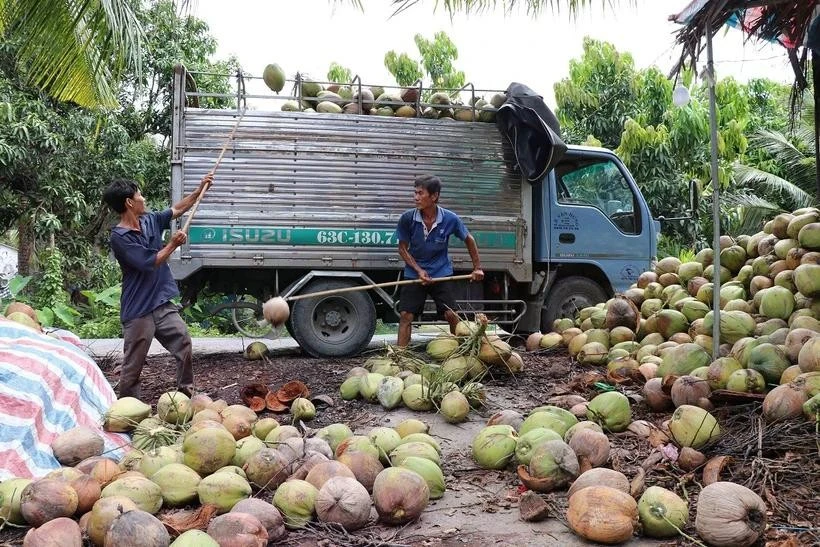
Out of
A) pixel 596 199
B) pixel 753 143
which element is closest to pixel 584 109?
pixel 753 143

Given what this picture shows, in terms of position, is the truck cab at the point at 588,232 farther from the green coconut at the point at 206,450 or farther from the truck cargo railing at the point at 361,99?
the green coconut at the point at 206,450

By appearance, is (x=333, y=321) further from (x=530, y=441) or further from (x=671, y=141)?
(x=671, y=141)

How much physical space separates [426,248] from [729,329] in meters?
2.71

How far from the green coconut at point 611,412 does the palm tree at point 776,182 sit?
38.0 ft

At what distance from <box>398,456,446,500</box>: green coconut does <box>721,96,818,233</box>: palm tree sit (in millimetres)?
12850

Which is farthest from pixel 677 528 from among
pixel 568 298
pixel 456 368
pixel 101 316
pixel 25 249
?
pixel 25 249

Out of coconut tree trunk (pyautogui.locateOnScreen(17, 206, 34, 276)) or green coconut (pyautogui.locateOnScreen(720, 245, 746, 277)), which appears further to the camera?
coconut tree trunk (pyautogui.locateOnScreen(17, 206, 34, 276))

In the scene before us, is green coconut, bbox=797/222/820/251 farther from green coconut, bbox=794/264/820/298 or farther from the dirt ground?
the dirt ground

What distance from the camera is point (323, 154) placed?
761 cm

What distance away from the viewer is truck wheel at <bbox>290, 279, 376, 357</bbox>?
24.9ft

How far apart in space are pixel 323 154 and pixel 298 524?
16.9 feet

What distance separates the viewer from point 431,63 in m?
17.3

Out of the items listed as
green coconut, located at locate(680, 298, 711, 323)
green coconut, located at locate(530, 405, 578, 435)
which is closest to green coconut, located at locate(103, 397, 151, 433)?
green coconut, located at locate(530, 405, 578, 435)

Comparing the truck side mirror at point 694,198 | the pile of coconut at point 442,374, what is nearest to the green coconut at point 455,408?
the pile of coconut at point 442,374
